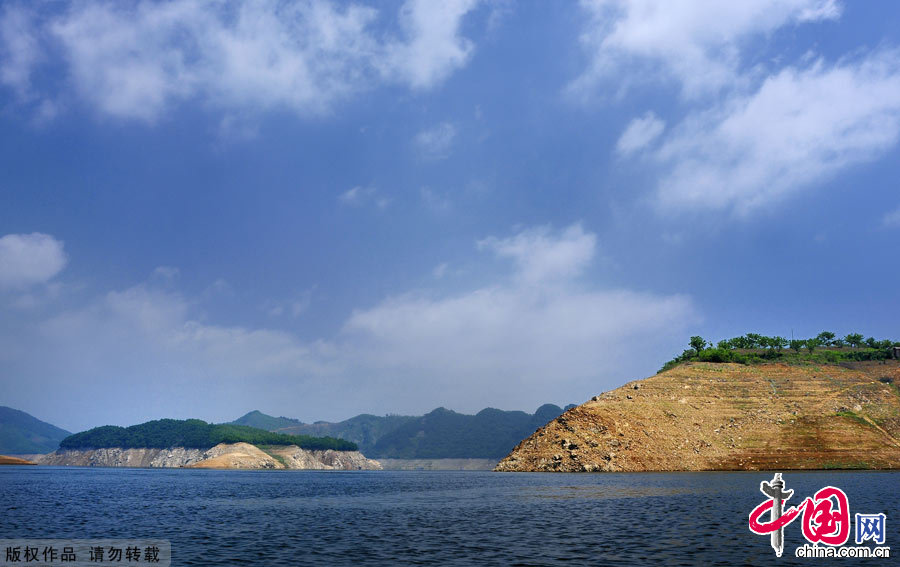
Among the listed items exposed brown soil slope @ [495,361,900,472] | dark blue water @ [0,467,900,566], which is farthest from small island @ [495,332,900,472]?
dark blue water @ [0,467,900,566]

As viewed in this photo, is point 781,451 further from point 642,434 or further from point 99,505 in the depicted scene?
point 99,505

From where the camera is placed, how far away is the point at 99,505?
69812 mm

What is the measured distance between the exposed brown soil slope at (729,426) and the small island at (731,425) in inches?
9.9

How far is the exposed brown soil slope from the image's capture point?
147 m

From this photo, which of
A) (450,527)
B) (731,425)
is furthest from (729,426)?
(450,527)

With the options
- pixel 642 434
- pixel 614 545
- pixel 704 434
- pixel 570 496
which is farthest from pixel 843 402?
pixel 614 545

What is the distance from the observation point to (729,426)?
6166 inches

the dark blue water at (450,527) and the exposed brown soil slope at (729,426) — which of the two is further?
the exposed brown soil slope at (729,426)

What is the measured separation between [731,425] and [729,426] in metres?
0.72

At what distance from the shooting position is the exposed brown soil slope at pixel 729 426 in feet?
484

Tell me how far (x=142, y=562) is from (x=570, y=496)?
5329 cm

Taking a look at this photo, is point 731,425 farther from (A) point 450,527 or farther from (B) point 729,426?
(A) point 450,527

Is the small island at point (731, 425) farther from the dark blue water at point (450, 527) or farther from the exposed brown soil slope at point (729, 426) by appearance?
the dark blue water at point (450, 527)

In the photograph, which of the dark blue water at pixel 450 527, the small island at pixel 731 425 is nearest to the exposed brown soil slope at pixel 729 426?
the small island at pixel 731 425
